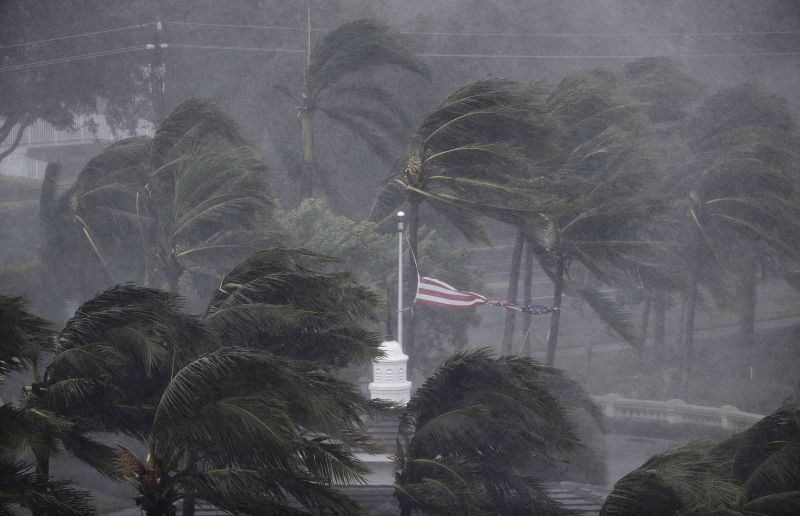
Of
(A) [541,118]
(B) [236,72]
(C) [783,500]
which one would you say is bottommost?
(C) [783,500]

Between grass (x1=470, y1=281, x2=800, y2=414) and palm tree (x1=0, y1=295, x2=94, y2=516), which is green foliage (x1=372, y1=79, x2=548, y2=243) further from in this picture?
palm tree (x1=0, y1=295, x2=94, y2=516)

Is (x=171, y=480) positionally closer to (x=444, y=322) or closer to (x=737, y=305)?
(x=444, y=322)

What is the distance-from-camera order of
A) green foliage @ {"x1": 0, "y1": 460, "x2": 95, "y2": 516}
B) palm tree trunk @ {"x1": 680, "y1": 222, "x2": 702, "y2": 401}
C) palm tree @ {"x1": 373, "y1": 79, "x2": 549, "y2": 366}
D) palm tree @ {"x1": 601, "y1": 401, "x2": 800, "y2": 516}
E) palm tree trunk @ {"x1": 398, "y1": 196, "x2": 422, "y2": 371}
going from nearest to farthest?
green foliage @ {"x1": 0, "y1": 460, "x2": 95, "y2": 516}, palm tree @ {"x1": 601, "y1": 401, "x2": 800, "y2": 516}, palm tree @ {"x1": 373, "y1": 79, "x2": 549, "y2": 366}, palm tree trunk @ {"x1": 398, "y1": 196, "x2": 422, "y2": 371}, palm tree trunk @ {"x1": 680, "y1": 222, "x2": 702, "y2": 401}

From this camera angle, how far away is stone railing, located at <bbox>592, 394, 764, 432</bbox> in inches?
1436

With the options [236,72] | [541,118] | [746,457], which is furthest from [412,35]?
[746,457]

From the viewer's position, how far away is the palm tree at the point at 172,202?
94.7 feet

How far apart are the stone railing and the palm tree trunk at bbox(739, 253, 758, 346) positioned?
8540 millimetres

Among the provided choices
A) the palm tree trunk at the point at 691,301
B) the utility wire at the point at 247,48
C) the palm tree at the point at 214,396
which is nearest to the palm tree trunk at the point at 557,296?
the palm tree trunk at the point at 691,301

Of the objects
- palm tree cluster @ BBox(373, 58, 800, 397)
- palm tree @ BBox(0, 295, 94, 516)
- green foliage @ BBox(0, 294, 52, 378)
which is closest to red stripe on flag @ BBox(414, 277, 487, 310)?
palm tree cluster @ BBox(373, 58, 800, 397)

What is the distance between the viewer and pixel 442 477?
54.2ft

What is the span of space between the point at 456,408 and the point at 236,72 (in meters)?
43.2

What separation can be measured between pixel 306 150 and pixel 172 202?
10.4 metres

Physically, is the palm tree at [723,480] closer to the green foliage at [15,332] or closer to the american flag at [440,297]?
the green foliage at [15,332]

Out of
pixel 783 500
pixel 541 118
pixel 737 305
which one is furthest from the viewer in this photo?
pixel 737 305
